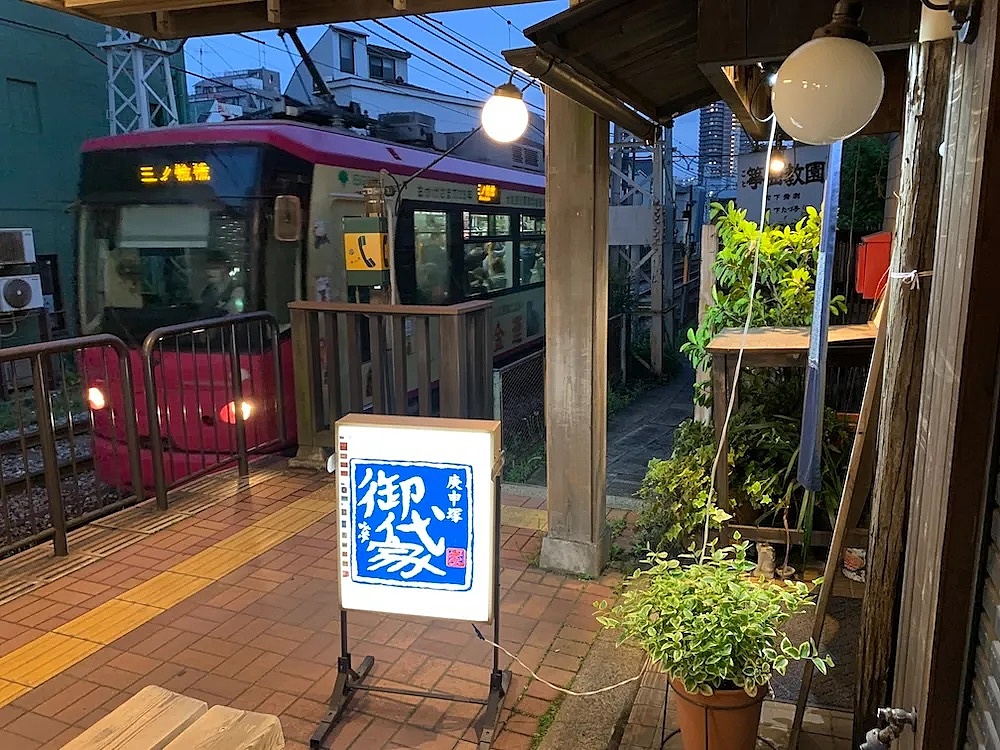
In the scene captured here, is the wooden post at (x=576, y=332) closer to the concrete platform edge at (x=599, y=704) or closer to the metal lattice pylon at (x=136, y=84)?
the concrete platform edge at (x=599, y=704)

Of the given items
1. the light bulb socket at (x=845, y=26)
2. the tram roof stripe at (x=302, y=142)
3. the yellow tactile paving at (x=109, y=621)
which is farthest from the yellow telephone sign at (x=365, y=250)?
the light bulb socket at (x=845, y=26)

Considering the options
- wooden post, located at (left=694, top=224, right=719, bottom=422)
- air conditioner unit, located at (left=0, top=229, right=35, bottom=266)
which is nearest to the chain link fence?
wooden post, located at (left=694, top=224, right=719, bottom=422)

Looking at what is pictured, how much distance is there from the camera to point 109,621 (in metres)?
3.73

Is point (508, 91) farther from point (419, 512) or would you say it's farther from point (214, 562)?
point (214, 562)

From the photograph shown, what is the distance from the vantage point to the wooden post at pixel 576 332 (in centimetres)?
386

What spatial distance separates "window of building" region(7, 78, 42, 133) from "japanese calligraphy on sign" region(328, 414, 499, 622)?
13948 mm

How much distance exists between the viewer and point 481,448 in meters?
2.85

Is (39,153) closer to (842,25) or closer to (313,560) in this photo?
(313,560)

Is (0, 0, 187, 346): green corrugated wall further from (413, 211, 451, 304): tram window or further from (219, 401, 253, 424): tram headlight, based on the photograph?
(219, 401, 253, 424): tram headlight

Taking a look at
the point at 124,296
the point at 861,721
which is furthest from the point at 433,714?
the point at 124,296

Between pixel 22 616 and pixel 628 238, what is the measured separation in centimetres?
1019

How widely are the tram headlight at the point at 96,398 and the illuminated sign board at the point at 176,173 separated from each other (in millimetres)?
1724

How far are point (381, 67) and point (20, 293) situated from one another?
1734cm

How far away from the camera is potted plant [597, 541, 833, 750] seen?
238cm
